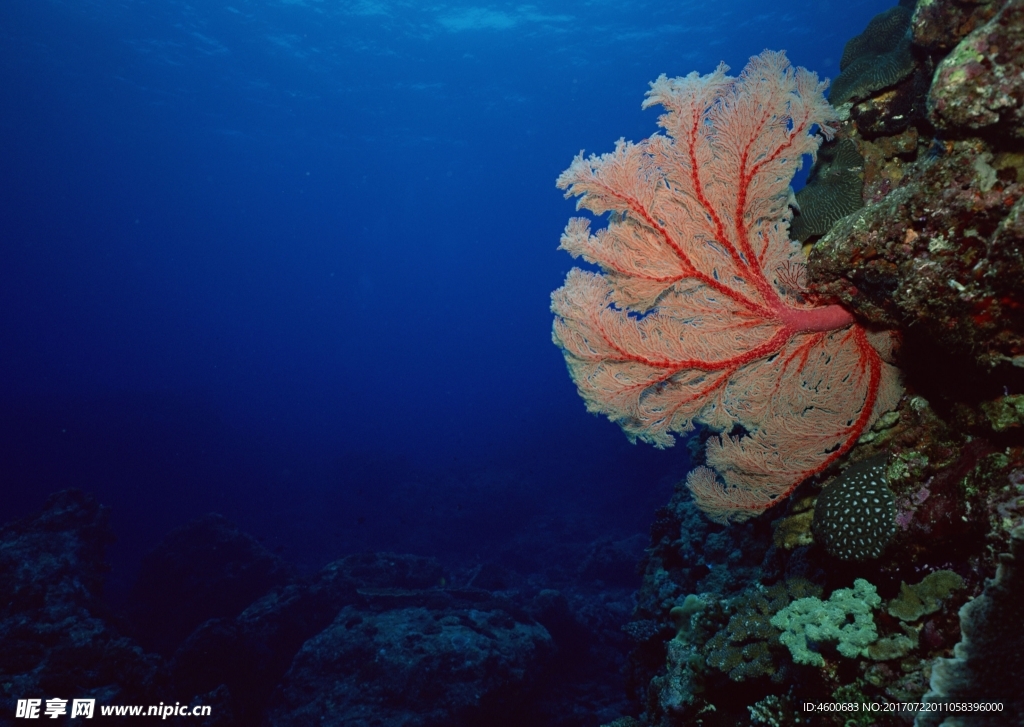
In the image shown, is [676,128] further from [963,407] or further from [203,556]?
[203,556]

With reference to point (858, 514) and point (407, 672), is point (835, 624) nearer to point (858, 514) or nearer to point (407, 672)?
point (858, 514)

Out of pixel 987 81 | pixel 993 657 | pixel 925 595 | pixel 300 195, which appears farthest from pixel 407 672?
pixel 300 195

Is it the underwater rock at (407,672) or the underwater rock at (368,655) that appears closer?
the underwater rock at (407,672)

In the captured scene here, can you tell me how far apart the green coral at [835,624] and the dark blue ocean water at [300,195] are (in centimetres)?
1884

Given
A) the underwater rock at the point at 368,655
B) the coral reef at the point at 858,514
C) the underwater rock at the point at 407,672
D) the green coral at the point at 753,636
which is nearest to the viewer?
the coral reef at the point at 858,514

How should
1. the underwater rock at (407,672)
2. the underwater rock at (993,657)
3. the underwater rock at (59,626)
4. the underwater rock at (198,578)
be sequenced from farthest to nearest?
1. the underwater rock at (198,578)
2. the underwater rock at (407,672)
3. the underwater rock at (59,626)
4. the underwater rock at (993,657)

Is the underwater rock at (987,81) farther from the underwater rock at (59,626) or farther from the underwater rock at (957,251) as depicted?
the underwater rock at (59,626)

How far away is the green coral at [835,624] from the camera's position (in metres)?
2.91

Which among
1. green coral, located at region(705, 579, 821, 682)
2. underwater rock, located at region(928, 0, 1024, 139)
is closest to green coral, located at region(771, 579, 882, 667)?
green coral, located at region(705, 579, 821, 682)

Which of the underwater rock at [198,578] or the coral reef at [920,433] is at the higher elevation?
the coral reef at [920,433]

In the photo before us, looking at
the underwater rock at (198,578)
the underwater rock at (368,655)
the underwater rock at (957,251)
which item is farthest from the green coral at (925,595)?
the underwater rock at (198,578)

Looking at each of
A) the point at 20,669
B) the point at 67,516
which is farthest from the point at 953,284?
the point at 67,516

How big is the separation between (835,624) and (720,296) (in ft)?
7.37

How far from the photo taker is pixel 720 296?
138 inches
